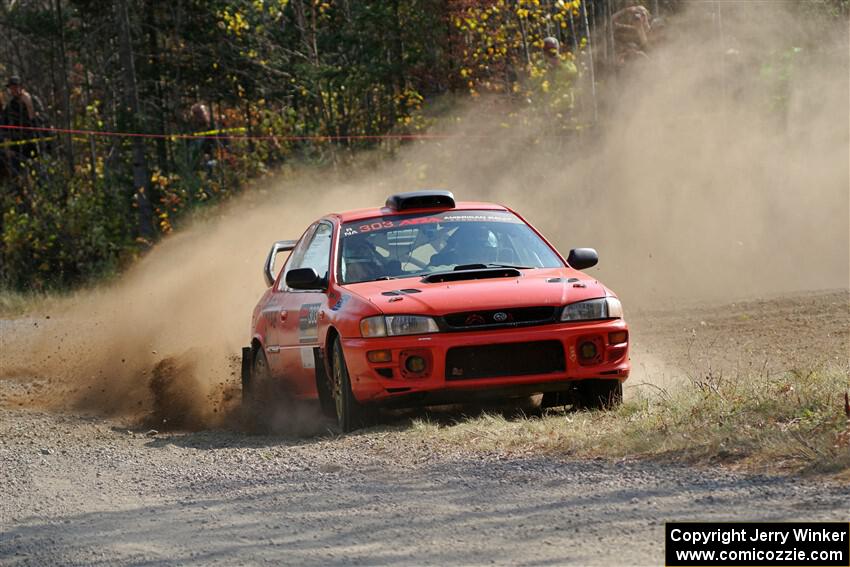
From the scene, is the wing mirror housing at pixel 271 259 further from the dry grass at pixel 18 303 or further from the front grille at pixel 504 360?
the dry grass at pixel 18 303

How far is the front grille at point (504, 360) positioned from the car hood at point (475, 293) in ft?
0.84

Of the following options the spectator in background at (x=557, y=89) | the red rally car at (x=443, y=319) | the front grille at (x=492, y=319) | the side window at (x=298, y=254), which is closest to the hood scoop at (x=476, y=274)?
the red rally car at (x=443, y=319)

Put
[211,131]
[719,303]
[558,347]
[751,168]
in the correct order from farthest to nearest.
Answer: [211,131] < [751,168] < [719,303] < [558,347]

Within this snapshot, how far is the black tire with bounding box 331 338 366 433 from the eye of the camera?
905cm

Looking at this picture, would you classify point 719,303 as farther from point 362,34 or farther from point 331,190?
point 362,34

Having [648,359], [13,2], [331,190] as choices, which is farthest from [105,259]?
[648,359]

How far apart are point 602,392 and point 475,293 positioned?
109 centimetres

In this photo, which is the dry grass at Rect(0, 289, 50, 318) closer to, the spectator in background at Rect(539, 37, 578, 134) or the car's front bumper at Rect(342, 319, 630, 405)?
the spectator in background at Rect(539, 37, 578, 134)

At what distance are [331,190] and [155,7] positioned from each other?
7.70m

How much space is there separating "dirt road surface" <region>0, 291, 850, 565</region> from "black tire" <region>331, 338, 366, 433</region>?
0.19 meters

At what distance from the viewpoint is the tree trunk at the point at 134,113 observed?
27.2 metres

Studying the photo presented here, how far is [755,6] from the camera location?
26.5 metres

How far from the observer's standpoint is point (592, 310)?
29.6 feet

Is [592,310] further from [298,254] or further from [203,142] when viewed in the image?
[203,142]
